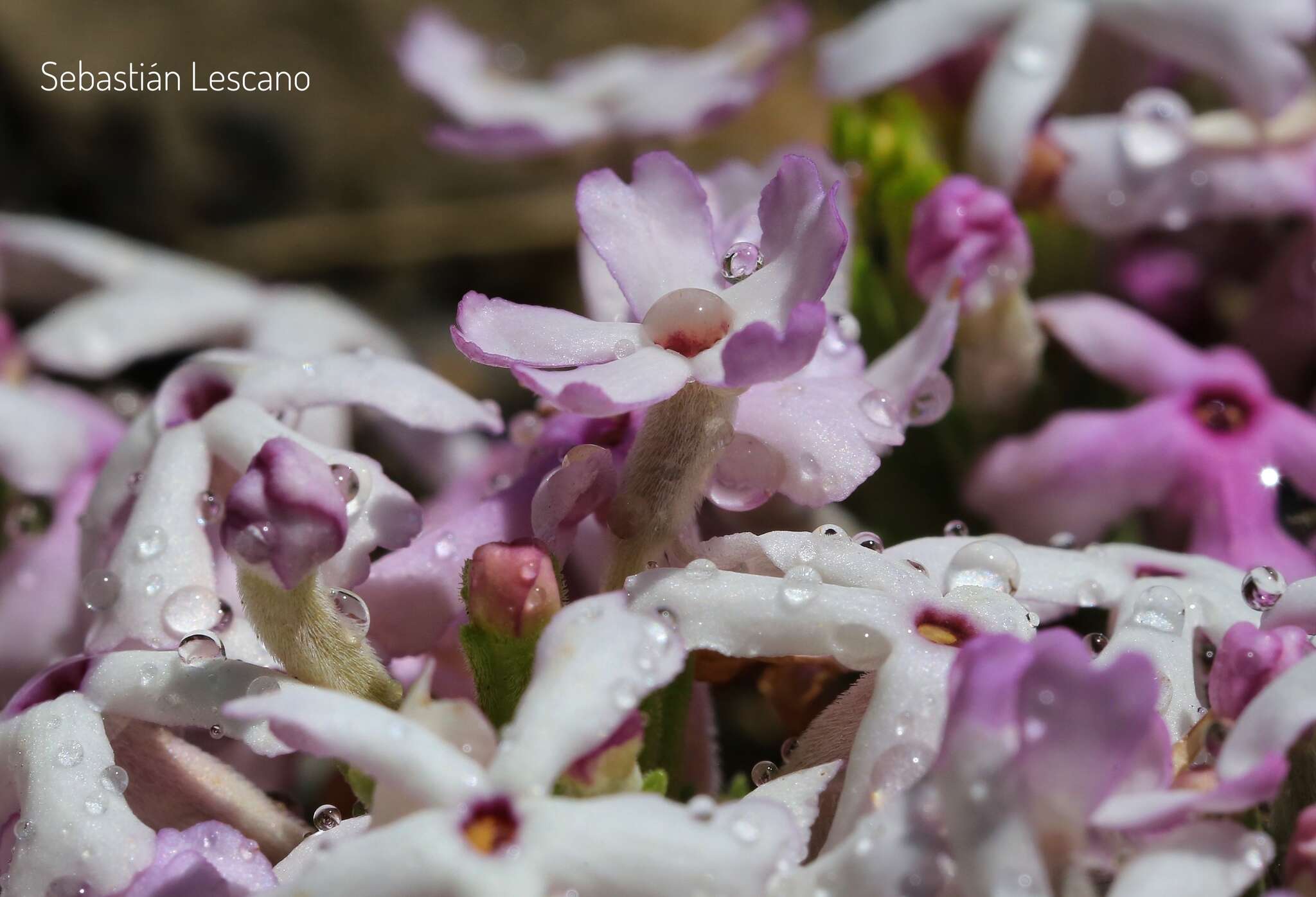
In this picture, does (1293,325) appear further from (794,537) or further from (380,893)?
(380,893)

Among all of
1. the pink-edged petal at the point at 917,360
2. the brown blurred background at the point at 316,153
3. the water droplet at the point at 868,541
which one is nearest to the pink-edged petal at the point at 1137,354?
the pink-edged petal at the point at 917,360

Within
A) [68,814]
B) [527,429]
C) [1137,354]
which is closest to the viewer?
[68,814]

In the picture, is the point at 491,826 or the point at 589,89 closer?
the point at 491,826

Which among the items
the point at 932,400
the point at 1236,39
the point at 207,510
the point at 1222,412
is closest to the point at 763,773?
the point at 932,400

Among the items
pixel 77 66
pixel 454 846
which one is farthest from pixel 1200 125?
pixel 77 66

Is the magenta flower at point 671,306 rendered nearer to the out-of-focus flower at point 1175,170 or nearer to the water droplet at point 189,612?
the water droplet at point 189,612

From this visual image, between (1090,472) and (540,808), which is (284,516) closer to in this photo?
(540,808)

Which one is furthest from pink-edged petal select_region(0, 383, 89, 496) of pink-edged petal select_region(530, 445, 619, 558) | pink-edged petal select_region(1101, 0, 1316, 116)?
pink-edged petal select_region(1101, 0, 1316, 116)
